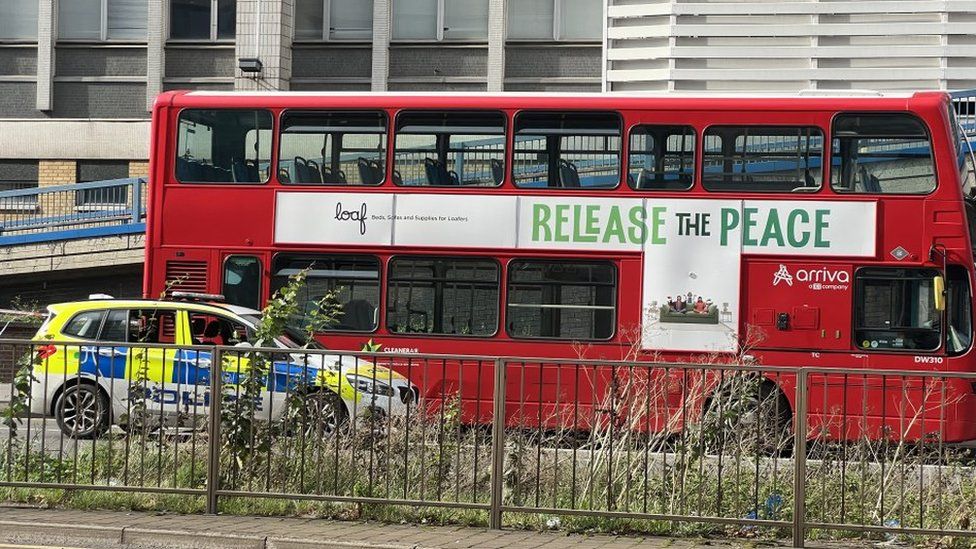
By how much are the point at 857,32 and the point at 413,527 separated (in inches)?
715

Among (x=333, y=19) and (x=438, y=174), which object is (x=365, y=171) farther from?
(x=333, y=19)

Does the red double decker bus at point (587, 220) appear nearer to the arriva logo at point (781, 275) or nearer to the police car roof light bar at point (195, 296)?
the arriva logo at point (781, 275)

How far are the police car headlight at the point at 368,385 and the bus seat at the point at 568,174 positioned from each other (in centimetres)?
653

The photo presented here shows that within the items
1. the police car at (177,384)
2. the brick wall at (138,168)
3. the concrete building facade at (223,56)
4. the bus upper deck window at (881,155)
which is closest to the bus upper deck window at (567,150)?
the bus upper deck window at (881,155)

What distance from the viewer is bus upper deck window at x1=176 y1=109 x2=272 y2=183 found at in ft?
53.3

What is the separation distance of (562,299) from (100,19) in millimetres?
18347

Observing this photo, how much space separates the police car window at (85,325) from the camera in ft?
48.7

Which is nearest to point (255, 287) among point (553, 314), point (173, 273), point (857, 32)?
point (173, 273)

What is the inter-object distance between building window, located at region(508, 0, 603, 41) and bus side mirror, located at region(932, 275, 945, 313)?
15083mm

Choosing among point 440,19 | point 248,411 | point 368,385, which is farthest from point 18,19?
point 368,385

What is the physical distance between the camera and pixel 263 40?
2872 centimetres

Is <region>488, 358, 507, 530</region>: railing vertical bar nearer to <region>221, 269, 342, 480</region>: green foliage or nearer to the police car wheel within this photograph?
the police car wheel

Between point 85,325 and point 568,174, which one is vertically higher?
point 568,174

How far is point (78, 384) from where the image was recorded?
9.80 meters
